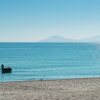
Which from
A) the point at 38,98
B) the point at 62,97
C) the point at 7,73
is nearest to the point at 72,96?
the point at 62,97

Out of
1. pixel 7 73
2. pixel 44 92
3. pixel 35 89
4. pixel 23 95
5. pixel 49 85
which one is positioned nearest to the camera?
pixel 23 95

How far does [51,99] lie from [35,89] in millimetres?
4943

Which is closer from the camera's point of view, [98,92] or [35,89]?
[98,92]

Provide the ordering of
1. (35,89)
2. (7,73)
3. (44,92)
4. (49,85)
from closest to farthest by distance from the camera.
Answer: (44,92), (35,89), (49,85), (7,73)

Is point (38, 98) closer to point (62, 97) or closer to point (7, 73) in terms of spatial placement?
point (62, 97)

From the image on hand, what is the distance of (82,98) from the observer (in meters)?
22.8

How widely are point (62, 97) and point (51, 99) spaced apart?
3.39ft

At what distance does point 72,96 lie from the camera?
23609mm

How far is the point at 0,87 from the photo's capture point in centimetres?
2775

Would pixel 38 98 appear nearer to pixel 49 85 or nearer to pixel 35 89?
pixel 35 89

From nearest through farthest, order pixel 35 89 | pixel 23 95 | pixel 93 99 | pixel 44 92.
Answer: pixel 93 99 < pixel 23 95 < pixel 44 92 < pixel 35 89

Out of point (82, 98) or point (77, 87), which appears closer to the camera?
point (82, 98)

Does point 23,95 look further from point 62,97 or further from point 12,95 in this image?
point 62,97

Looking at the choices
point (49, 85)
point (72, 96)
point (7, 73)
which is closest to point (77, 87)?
point (49, 85)
